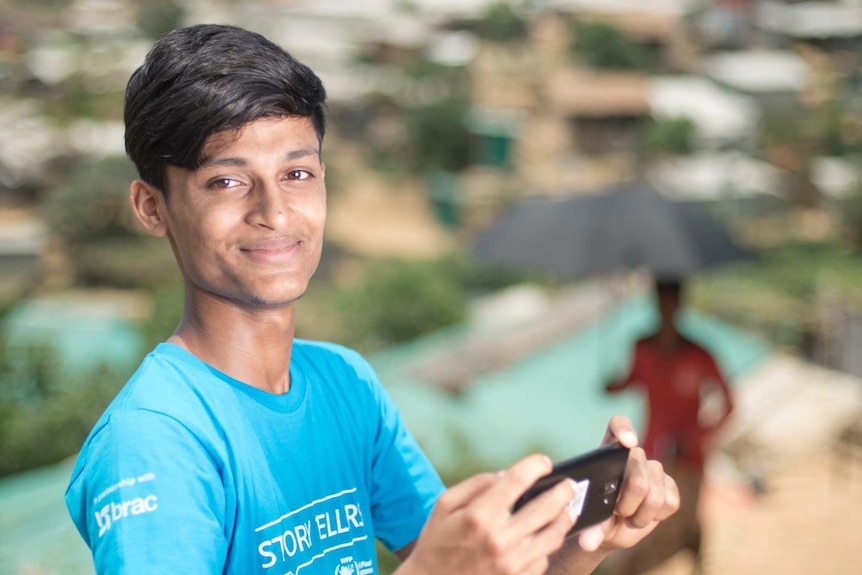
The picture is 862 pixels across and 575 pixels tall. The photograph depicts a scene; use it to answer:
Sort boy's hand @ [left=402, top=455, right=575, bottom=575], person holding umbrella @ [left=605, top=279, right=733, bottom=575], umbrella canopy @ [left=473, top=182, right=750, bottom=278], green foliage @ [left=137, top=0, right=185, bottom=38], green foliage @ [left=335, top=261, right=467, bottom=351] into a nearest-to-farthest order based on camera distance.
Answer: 1. boy's hand @ [left=402, top=455, right=575, bottom=575]
2. person holding umbrella @ [left=605, top=279, right=733, bottom=575]
3. umbrella canopy @ [left=473, top=182, right=750, bottom=278]
4. green foliage @ [left=335, top=261, right=467, bottom=351]
5. green foliage @ [left=137, top=0, right=185, bottom=38]

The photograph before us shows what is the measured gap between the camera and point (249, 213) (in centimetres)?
116

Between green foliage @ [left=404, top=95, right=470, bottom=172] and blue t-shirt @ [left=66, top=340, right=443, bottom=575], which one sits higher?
green foliage @ [left=404, top=95, right=470, bottom=172]

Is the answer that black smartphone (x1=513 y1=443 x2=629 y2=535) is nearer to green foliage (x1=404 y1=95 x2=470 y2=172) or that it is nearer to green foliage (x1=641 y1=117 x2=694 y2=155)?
green foliage (x1=404 y1=95 x2=470 y2=172)

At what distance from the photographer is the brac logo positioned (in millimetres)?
943

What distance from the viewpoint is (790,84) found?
109 ft

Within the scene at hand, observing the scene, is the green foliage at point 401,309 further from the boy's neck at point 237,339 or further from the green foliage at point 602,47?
the green foliage at point 602,47

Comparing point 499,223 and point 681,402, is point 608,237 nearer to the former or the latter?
point 499,223

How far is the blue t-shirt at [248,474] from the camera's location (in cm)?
96

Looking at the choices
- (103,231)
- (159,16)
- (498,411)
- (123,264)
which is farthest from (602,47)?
(498,411)

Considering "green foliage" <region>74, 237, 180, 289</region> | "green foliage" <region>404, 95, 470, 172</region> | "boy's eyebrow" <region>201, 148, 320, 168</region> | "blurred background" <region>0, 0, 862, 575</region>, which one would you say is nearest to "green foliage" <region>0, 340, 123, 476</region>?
"blurred background" <region>0, 0, 862, 575</region>

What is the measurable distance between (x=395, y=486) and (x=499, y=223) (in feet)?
13.0

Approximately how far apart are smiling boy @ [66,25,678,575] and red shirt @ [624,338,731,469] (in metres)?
2.86

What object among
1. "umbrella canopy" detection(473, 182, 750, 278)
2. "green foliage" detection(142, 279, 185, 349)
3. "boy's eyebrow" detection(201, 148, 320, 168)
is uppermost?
"boy's eyebrow" detection(201, 148, 320, 168)

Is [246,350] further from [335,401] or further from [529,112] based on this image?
[529,112]
